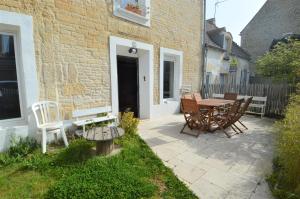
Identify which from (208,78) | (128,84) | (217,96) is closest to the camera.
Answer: (128,84)

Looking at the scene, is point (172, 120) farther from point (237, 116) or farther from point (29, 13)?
point (29, 13)

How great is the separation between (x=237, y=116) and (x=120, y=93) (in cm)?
405

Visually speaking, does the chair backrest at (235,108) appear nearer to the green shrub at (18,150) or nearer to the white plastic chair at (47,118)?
the white plastic chair at (47,118)

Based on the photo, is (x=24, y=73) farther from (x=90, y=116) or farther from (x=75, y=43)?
(x=90, y=116)

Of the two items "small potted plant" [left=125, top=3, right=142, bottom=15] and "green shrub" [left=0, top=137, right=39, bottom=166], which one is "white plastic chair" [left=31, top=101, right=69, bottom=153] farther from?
"small potted plant" [left=125, top=3, right=142, bottom=15]

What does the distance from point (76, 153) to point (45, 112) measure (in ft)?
4.07

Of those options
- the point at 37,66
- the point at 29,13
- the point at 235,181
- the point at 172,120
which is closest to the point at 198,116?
the point at 172,120

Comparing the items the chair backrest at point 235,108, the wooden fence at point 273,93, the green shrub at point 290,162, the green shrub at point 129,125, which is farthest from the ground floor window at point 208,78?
the green shrub at point 290,162

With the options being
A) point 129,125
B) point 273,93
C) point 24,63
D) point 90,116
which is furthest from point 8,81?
point 273,93

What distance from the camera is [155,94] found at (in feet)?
22.9

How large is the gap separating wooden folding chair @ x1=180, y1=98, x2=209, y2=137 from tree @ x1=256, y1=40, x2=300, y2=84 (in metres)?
3.52

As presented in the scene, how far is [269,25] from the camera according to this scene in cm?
1593

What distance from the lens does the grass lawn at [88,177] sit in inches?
99.2

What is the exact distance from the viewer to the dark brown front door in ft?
21.5
